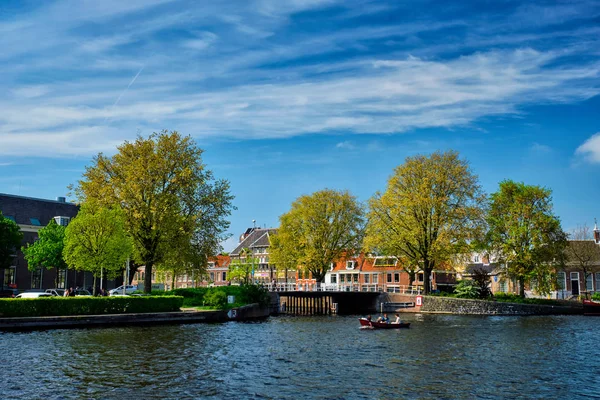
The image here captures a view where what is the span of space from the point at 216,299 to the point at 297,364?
33.1 metres

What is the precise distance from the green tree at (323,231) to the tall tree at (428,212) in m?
18.9

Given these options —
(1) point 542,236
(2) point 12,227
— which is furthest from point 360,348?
(2) point 12,227

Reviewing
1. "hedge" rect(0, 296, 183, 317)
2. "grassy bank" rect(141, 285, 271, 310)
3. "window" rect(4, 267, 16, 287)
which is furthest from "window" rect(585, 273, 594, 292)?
"window" rect(4, 267, 16, 287)

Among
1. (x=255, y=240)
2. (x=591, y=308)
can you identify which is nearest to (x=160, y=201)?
(x=591, y=308)

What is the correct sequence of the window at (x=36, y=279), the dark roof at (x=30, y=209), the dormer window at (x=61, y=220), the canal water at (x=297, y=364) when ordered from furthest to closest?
1. the dormer window at (x=61, y=220)
2. the dark roof at (x=30, y=209)
3. the window at (x=36, y=279)
4. the canal water at (x=297, y=364)

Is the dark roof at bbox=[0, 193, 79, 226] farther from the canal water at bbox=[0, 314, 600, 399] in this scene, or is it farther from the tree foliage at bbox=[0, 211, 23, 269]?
the canal water at bbox=[0, 314, 600, 399]

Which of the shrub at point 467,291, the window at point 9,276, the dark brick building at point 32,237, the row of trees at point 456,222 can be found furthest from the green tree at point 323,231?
A: the window at point 9,276

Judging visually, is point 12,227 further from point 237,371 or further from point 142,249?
point 237,371

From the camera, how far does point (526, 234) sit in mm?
80688

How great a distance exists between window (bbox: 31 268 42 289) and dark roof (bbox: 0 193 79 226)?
8249 millimetres

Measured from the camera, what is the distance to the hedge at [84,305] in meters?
50.4

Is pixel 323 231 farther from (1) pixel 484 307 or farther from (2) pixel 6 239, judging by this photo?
(2) pixel 6 239

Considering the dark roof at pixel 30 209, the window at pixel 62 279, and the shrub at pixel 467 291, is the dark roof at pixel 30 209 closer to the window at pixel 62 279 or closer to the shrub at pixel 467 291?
the window at pixel 62 279

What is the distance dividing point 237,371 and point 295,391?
20.5 ft
